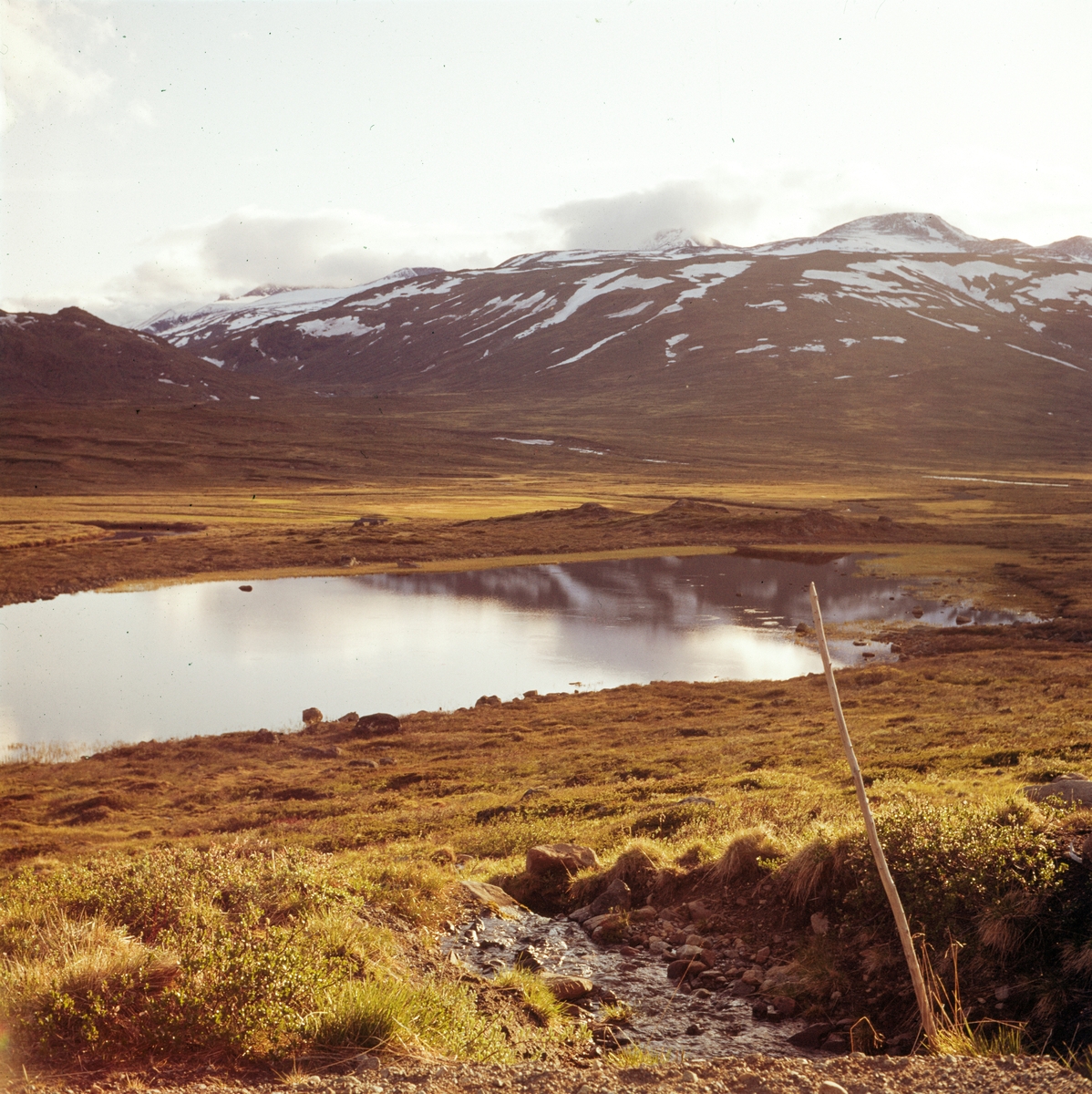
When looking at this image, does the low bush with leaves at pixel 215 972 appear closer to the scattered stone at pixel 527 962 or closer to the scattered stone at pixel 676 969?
the scattered stone at pixel 527 962

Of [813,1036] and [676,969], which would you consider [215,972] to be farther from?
[813,1036]

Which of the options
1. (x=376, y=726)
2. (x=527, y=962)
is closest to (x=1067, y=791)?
(x=527, y=962)

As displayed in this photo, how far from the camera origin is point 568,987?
8.00 m

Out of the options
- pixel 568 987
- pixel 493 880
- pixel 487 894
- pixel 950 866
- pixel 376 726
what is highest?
pixel 950 866

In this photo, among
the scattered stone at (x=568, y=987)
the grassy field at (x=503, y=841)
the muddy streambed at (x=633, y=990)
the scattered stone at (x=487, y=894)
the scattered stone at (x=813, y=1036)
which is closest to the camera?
the grassy field at (x=503, y=841)

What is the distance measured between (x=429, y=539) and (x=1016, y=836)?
54.9m

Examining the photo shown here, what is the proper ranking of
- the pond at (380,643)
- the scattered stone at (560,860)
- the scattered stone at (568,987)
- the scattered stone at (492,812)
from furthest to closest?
the pond at (380,643) → the scattered stone at (492,812) → the scattered stone at (560,860) → the scattered stone at (568,987)

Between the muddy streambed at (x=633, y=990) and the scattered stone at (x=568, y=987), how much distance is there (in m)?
0.07

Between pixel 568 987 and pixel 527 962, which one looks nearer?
pixel 568 987

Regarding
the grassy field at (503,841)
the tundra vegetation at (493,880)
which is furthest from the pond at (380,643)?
the tundra vegetation at (493,880)

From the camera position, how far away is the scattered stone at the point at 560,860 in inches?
435

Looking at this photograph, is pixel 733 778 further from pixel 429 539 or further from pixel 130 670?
pixel 429 539

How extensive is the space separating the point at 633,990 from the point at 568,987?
2.12 feet

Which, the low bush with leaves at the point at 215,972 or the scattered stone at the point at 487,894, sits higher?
the low bush with leaves at the point at 215,972
